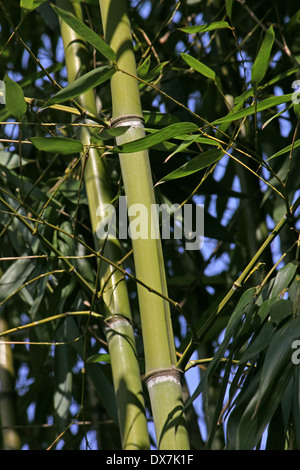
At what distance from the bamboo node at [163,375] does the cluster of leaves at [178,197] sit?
3 centimetres

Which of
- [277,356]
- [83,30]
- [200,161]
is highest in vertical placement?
[83,30]

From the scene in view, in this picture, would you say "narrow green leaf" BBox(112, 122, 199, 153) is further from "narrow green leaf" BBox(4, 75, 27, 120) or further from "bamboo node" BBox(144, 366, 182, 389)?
"bamboo node" BBox(144, 366, 182, 389)

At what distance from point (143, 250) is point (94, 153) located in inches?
8.7

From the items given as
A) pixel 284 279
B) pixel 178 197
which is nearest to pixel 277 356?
pixel 284 279

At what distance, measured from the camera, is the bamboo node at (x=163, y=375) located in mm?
711

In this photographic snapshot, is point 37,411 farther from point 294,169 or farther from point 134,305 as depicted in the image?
point 294,169

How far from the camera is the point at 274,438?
0.69 m

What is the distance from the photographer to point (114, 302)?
0.84 metres

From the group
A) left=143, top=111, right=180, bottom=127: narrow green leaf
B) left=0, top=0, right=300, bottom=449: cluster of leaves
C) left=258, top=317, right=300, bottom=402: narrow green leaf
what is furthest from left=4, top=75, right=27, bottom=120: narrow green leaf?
left=258, top=317, right=300, bottom=402: narrow green leaf

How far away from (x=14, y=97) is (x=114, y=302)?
30cm

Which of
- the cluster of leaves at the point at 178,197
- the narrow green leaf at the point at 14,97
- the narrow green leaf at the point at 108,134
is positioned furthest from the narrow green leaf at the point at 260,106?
the narrow green leaf at the point at 14,97

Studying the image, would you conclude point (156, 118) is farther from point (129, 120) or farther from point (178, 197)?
point (178, 197)

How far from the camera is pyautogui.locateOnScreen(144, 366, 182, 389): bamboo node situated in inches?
28.0
